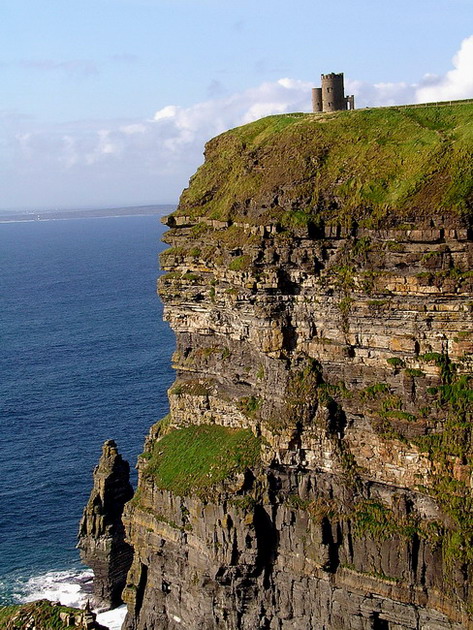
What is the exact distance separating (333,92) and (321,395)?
23.3 metres

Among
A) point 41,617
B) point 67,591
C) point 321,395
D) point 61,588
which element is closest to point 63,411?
point 61,588

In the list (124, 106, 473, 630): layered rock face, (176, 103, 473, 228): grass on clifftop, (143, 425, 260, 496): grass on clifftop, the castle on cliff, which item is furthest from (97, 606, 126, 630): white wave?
the castle on cliff

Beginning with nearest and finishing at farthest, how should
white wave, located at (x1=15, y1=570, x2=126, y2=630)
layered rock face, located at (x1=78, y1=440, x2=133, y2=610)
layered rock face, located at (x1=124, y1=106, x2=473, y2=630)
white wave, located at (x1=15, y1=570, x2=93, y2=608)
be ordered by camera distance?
layered rock face, located at (x1=124, y1=106, x2=473, y2=630)
white wave, located at (x1=15, y1=570, x2=126, y2=630)
white wave, located at (x1=15, y1=570, x2=93, y2=608)
layered rock face, located at (x1=78, y1=440, x2=133, y2=610)

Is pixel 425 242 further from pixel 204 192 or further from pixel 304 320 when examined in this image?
pixel 204 192

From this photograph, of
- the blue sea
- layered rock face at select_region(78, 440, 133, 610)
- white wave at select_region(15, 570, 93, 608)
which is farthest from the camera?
the blue sea

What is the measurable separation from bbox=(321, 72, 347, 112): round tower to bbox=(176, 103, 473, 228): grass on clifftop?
4217mm

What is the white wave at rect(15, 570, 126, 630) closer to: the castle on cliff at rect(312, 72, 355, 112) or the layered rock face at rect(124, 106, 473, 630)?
the layered rock face at rect(124, 106, 473, 630)

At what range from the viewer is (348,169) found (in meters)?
49.1

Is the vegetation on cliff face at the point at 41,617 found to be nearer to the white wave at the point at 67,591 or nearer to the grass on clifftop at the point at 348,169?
the white wave at the point at 67,591

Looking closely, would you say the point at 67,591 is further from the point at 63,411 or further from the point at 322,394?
the point at 322,394

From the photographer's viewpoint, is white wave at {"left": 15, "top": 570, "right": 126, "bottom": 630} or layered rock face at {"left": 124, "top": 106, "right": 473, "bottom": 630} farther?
white wave at {"left": 15, "top": 570, "right": 126, "bottom": 630}

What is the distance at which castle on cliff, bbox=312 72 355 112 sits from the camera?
Result: 5997 centimetres

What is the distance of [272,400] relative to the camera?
49.1 metres

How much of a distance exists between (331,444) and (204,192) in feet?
64.3
